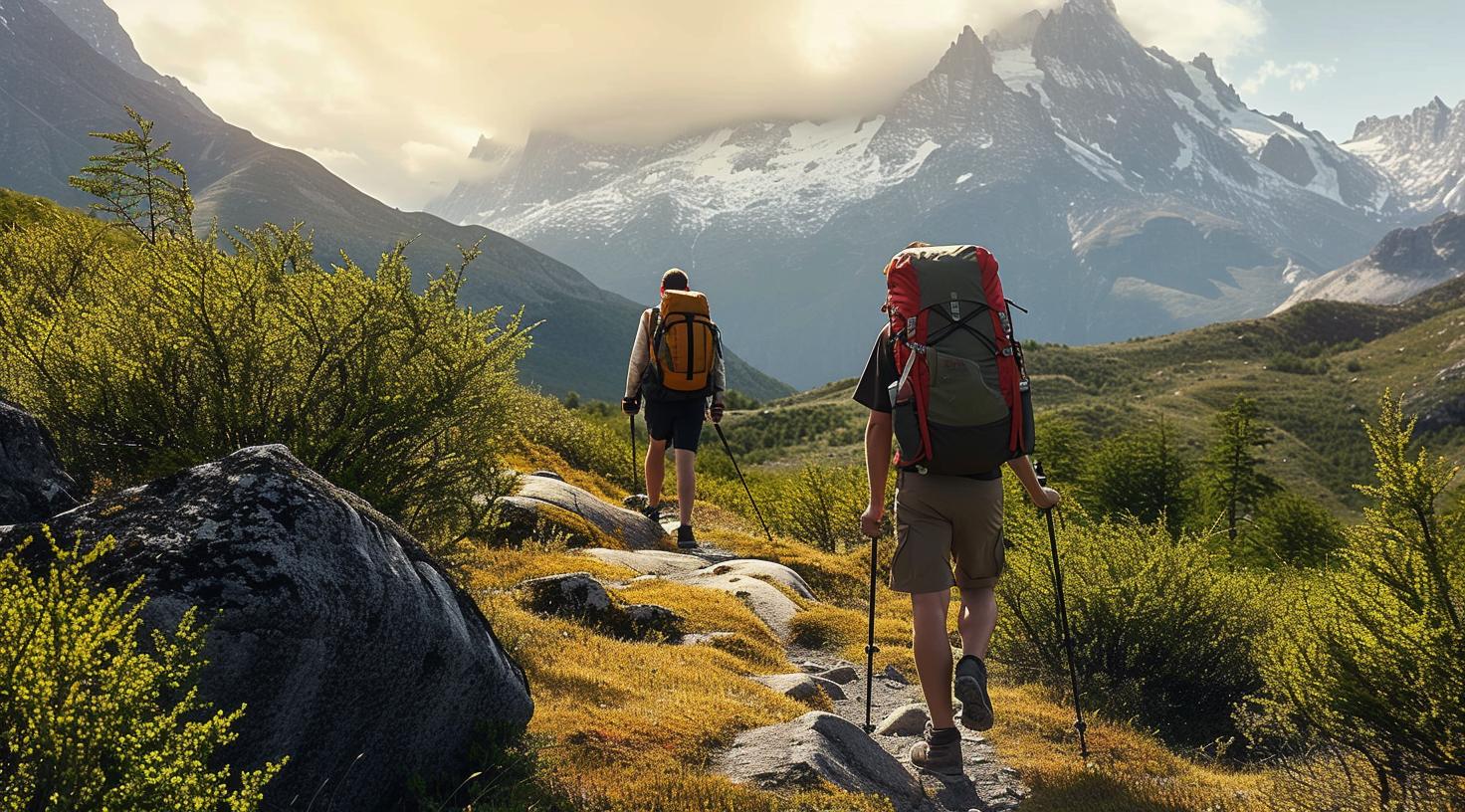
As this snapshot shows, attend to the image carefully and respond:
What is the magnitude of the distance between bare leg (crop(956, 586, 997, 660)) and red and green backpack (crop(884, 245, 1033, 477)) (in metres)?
0.82

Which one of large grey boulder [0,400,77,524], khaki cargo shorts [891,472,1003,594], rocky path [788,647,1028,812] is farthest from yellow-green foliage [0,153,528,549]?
rocky path [788,647,1028,812]

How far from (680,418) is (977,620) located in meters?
5.73

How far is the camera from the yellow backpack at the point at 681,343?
991 cm

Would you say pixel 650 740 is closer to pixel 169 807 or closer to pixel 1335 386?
pixel 169 807

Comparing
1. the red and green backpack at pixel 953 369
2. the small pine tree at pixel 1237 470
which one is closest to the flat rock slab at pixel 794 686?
the red and green backpack at pixel 953 369

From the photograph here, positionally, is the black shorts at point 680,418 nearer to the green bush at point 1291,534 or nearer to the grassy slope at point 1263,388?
the green bush at point 1291,534

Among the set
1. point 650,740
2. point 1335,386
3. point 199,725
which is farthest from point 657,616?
point 1335,386

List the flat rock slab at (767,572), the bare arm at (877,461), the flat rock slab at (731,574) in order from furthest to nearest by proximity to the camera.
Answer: the flat rock slab at (767,572), the flat rock slab at (731,574), the bare arm at (877,461)

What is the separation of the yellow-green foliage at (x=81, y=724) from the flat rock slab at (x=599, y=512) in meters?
8.52

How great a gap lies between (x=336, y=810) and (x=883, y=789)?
→ 2767 millimetres

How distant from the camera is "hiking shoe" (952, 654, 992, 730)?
16.3 ft

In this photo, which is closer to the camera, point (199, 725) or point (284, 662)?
A: point (199, 725)

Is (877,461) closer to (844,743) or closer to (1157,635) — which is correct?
(844,743)

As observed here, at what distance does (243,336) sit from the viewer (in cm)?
527
